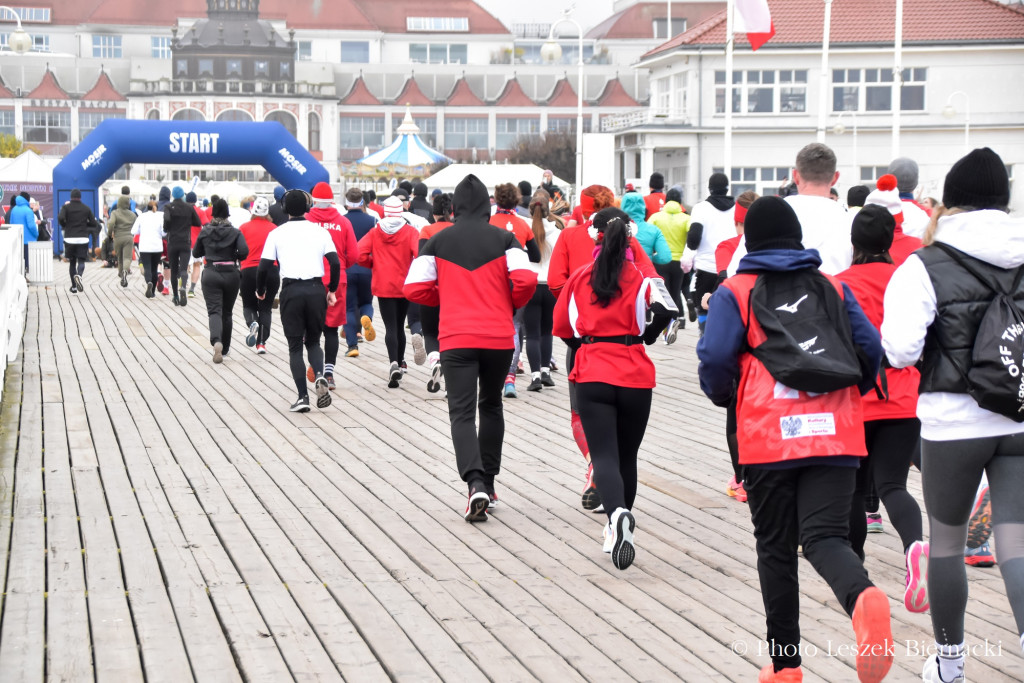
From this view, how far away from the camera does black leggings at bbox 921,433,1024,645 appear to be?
4.17 meters

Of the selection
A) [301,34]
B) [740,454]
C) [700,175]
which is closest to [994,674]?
[740,454]

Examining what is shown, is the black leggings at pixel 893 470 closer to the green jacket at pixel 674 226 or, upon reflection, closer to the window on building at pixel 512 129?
the green jacket at pixel 674 226

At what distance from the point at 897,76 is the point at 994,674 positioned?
32.3m

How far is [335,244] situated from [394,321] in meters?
0.89

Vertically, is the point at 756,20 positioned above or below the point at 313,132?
below

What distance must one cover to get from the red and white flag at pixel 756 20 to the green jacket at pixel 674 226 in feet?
32.5

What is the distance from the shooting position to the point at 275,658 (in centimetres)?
479

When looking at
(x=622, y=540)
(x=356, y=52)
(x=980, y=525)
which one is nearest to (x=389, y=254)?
(x=622, y=540)

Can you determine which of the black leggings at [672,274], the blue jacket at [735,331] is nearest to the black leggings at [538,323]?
the black leggings at [672,274]

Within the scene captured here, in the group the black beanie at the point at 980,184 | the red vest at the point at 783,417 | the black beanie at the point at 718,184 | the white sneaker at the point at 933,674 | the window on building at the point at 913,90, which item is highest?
the window on building at the point at 913,90

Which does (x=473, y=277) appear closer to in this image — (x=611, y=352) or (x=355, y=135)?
(x=611, y=352)

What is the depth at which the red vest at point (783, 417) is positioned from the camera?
14.0 ft

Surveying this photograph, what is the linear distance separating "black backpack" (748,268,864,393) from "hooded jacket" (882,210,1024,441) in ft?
0.51

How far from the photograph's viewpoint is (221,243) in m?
14.4
